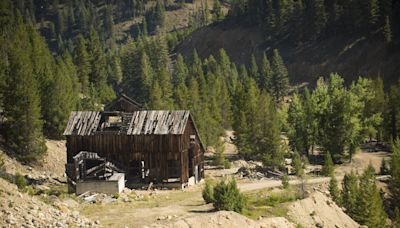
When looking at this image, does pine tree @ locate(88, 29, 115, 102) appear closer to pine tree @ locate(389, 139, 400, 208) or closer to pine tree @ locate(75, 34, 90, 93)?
pine tree @ locate(75, 34, 90, 93)

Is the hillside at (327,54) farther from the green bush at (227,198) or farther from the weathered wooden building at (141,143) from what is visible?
the green bush at (227,198)

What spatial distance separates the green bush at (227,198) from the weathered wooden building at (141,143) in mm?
12751

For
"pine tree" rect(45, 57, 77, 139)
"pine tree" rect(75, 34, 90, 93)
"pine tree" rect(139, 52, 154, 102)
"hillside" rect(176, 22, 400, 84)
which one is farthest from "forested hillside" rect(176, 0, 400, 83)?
"pine tree" rect(45, 57, 77, 139)

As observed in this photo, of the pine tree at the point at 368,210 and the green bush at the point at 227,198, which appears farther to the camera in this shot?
the pine tree at the point at 368,210

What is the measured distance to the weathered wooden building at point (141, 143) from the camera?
46312 millimetres

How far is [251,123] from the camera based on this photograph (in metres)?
63.9

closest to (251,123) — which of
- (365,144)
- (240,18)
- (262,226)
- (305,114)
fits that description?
(305,114)

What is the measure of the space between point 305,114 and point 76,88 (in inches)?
1447

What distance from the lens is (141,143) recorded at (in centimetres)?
4650

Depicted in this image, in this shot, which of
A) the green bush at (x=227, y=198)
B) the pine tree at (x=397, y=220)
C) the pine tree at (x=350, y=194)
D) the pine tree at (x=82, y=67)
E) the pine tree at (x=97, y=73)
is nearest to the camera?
the green bush at (x=227, y=198)

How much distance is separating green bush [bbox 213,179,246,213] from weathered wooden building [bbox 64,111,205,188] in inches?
502

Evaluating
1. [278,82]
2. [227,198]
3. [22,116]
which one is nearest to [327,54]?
[278,82]

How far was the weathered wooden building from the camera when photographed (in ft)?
152

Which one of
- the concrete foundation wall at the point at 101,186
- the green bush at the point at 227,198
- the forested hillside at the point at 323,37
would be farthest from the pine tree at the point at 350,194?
the forested hillside at the point at 323,37
